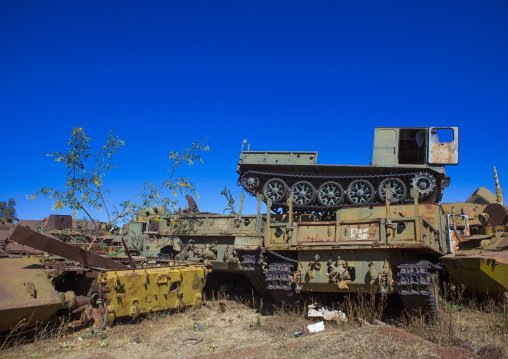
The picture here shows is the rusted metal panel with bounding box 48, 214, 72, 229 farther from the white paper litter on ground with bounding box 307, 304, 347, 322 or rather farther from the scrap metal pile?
the white paper litter on ground with bounding box 307, 304, 347, 322

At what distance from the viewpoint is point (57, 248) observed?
736 centimetres

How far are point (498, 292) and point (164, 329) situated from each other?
650 centimetres

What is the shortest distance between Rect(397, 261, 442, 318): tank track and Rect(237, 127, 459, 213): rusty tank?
660cm

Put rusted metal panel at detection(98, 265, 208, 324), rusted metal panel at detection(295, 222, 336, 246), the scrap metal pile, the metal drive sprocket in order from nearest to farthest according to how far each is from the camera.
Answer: the scrap metal pile, rusted metal panel at detection(98, 265, 208, 324), rusted metal panel at detection(295, 222, 336, 246), the metal drive sprocket

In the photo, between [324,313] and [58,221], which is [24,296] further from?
[58,221]

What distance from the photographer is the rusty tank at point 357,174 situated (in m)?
13.9

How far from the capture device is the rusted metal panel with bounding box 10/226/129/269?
269 inches

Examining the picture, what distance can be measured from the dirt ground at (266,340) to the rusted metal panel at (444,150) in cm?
647

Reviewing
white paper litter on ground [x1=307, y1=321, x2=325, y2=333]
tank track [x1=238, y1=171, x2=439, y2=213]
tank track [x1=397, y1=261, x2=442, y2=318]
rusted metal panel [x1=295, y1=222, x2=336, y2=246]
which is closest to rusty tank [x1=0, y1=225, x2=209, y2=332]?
rusted metal panel [x1=295, y1=222, x2=336, y2=246]

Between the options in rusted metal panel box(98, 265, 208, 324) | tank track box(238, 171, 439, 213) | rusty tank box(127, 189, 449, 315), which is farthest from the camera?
tank track box(238, 171, 439, 213)

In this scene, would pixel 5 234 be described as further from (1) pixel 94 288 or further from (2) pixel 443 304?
(2) pixel 443 304

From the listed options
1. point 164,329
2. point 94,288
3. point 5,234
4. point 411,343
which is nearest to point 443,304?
point 411,343

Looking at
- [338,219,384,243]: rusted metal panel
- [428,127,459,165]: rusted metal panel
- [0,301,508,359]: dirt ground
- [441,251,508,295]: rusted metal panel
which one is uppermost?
[428,127,459,165]: rusted metal panel

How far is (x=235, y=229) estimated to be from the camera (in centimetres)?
1148
